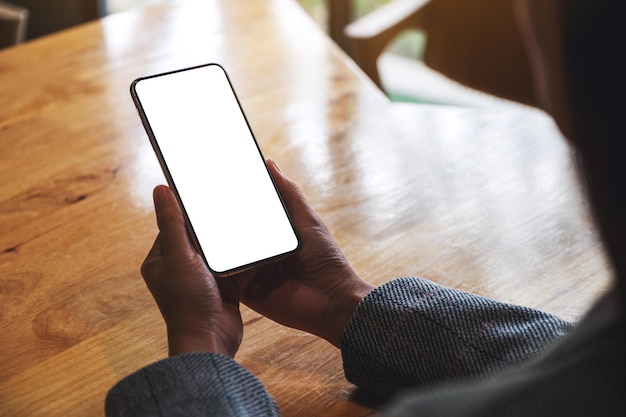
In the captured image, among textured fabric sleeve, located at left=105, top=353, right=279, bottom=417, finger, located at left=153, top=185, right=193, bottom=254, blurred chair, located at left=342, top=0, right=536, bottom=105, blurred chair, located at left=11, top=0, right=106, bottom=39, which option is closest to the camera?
textured fabric sleeve, located at left=105, top=353, right=279, bottom=417

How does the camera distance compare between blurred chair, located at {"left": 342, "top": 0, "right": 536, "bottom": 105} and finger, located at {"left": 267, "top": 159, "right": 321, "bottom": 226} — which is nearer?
finger, located at {"left": 267, "top": 159, "right": 321, "bottom": 226}

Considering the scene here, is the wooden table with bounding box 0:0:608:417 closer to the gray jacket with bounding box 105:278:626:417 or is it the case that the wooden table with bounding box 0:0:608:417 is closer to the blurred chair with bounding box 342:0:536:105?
the gray jacket with bounding box 105:278:626:417

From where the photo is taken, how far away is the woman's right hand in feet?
2.45

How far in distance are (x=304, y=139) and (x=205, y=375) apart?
455 mm

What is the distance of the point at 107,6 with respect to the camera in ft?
7.59

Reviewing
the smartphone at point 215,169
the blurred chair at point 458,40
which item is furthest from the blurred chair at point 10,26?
the smartphone at point 215,169

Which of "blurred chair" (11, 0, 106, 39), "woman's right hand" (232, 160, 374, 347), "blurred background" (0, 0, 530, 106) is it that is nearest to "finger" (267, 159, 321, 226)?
"woman's right hand" (232, 160, 374, 347)

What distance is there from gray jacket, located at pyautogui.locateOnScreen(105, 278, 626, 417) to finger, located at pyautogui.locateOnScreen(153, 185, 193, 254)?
111 mm

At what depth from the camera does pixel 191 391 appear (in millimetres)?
604

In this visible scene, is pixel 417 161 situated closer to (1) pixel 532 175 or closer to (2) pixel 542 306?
(1) pixel 532 175

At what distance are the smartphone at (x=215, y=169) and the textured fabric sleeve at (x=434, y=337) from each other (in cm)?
10

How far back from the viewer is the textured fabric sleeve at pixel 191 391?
0.60 meters

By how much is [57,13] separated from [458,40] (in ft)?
3.29

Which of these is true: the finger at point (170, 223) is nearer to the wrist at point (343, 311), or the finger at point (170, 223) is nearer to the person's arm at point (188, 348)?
the person's arm at point (188, 348)
